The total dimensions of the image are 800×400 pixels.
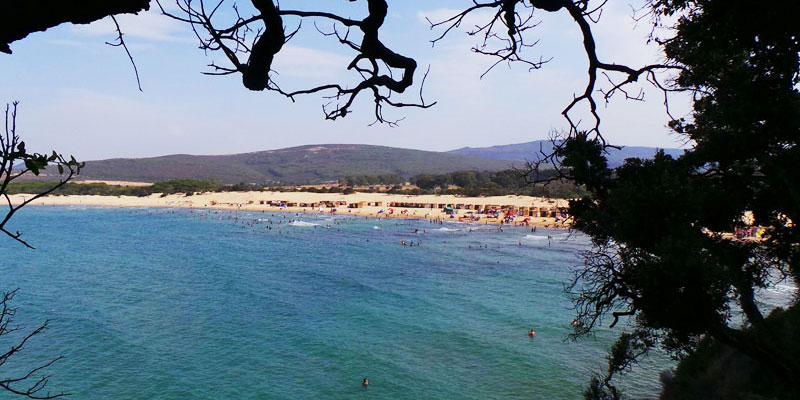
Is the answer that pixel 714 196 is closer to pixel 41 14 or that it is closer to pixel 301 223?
pixel 41 14

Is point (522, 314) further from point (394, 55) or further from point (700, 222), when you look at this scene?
point (394, 55)

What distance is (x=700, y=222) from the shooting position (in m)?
8.45

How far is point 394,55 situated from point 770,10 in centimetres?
509

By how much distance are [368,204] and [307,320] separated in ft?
236

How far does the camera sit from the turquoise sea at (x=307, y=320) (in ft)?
61.0

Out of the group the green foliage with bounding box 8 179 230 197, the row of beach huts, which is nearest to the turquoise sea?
the row of beach huts

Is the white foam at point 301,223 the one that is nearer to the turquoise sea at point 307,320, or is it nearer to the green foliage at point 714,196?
the turquoise sea at point 307,320

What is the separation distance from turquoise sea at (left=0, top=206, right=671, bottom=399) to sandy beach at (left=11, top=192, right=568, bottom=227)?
24.0 metres

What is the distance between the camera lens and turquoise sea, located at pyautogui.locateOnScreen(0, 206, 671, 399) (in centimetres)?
1859

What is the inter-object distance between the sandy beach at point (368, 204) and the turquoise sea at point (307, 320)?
24.0m

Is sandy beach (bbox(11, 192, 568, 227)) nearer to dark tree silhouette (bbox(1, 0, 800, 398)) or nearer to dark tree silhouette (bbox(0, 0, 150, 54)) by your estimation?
dark tree silhouette (bbox(1, 0, 800, 398))

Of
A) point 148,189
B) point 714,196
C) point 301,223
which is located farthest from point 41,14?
point 148,189

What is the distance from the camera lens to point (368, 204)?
9869 cm

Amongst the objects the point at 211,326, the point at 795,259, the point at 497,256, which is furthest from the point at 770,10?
the point at 497,256
